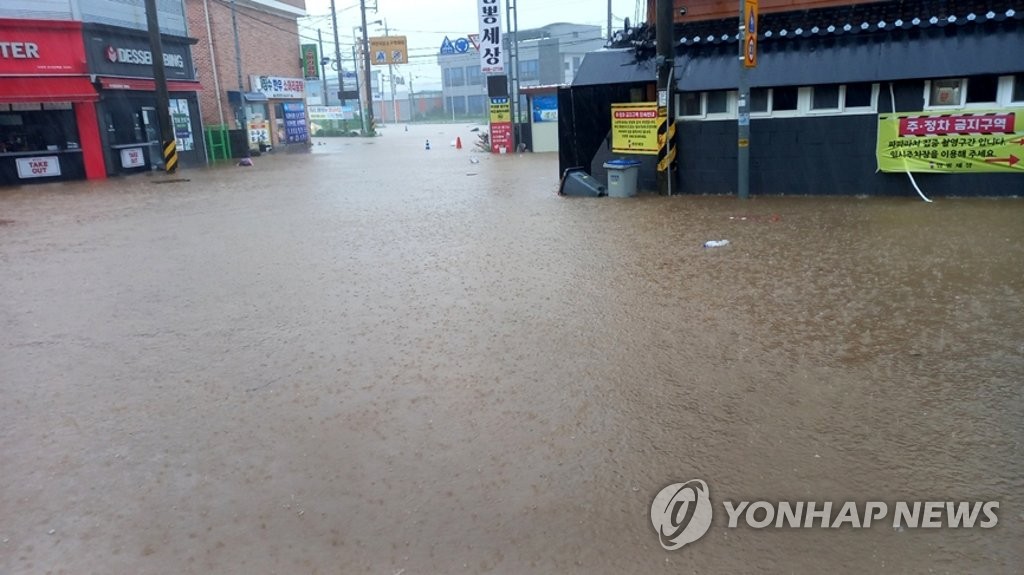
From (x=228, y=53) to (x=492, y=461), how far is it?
36217mm

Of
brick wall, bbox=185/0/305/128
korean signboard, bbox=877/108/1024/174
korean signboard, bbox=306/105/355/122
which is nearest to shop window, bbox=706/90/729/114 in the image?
korean signboard, bbox=877/108/1024/174

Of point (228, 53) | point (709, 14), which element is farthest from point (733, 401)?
point (228, 53)

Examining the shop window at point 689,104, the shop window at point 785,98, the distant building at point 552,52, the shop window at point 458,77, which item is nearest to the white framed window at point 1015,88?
the shop window at point 785,98

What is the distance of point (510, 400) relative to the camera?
4.97 meters

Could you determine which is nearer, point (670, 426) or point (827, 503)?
point (827, 503)

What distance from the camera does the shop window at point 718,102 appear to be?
14062 millimetres

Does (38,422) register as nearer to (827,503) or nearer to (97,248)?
(827,503)

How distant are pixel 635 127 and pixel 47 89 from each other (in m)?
17.6

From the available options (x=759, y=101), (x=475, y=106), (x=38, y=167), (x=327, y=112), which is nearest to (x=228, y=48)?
(x=38, y=167)

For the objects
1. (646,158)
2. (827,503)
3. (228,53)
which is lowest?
(827,503)

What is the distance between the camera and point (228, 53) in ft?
116

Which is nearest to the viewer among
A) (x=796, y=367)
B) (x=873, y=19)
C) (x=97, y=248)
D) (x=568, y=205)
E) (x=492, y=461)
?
(x=492, y=461)

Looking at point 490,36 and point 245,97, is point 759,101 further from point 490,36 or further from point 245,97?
point 245,97

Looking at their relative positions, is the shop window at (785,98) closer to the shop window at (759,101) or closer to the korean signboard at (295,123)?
the shop window at (759,101)
